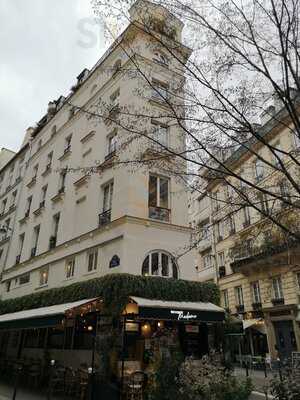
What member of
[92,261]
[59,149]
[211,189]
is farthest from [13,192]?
[211,189]

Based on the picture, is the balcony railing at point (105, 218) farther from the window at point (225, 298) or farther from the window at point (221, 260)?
the window at point (225, 298)

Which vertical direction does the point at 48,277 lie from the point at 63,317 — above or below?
above

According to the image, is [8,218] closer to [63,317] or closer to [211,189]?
[63,317]

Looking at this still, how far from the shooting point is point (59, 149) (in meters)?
21.9

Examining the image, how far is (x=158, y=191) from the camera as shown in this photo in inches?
572

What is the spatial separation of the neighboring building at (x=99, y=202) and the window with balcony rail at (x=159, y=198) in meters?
0.04

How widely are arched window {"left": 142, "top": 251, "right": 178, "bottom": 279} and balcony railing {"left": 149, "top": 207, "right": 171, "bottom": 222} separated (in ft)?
4.73

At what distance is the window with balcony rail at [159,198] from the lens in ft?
45.7

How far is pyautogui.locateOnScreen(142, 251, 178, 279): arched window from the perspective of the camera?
42.5ft

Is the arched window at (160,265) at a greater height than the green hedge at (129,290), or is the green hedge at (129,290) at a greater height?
the arched window at (160,265)

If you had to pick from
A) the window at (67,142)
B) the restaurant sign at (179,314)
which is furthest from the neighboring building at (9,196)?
the restaurant sign at (179,314)

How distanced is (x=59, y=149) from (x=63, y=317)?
13580 millimetres

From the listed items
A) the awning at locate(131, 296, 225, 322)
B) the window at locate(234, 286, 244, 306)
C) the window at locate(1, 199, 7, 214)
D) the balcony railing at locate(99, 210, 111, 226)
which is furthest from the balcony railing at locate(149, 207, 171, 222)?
the window at locate(1, 199, 7, 214)

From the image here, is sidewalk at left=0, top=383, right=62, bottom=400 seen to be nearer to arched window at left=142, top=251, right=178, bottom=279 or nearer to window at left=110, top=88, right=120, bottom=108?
arched window at left=142, top=251, right=178, bottom=279
